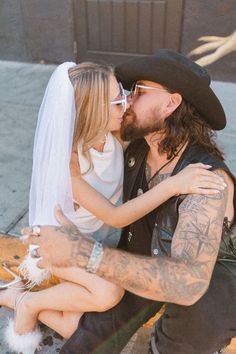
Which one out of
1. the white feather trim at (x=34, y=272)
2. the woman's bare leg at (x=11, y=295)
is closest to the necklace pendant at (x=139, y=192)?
the white feather trim at (x=34, y=272)

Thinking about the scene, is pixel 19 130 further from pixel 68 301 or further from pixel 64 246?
pixel 64 246

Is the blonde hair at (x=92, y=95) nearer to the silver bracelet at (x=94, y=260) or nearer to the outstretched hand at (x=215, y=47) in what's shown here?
the silver bracelet at (x=94, y=260)

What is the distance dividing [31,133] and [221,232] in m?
2.63

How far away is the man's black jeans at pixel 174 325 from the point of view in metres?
1.92

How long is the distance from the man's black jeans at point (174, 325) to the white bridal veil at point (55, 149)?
0.55m

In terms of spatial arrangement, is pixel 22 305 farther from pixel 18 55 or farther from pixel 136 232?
pixel 18 55

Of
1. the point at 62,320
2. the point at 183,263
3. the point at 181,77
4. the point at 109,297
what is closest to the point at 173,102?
the point at 181,77

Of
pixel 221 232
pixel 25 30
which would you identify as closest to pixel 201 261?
pixel 221 232

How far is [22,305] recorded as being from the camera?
7.54 feet

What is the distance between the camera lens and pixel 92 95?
2104 mm

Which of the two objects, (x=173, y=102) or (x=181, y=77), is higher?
(x=181, y=77)

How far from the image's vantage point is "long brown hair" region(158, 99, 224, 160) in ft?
6.85

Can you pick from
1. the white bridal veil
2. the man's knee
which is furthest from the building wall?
the man's knee

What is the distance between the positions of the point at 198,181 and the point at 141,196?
0.35m
